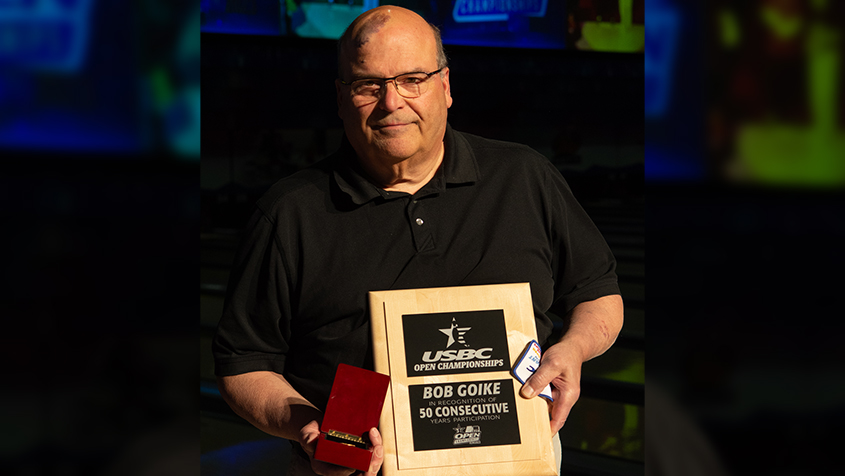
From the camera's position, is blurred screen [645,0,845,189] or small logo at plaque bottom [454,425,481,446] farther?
blurred screen [645,0,845,189]

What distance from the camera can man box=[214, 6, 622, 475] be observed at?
4.59 ft

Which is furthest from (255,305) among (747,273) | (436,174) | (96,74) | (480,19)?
(480,19)

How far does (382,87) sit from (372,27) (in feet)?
0.40

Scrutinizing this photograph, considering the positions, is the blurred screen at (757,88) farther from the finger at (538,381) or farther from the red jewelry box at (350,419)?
the red jewelry box at (350,419)

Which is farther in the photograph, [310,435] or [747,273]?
[747,273]

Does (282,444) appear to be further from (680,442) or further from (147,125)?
(147,125)

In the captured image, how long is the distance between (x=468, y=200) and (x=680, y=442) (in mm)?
743

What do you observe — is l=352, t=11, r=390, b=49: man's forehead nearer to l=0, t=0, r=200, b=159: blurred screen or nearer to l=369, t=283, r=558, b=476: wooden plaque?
l=369, t=283, r=558, b=476: wooden plaque

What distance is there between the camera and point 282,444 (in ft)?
14.2

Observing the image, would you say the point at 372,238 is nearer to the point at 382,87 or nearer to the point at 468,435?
the point at 382,87

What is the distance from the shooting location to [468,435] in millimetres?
1351

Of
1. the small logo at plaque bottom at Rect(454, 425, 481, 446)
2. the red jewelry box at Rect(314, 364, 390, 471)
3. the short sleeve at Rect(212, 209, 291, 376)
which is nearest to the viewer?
the red jewelry box at Rect(314, 364, 390, 471)

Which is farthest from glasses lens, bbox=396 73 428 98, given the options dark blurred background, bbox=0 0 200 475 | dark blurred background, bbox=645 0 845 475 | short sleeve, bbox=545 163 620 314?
dark blurred background, bbox=0 0 200 475

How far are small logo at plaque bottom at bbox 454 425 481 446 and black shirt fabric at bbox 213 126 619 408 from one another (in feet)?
0.76
